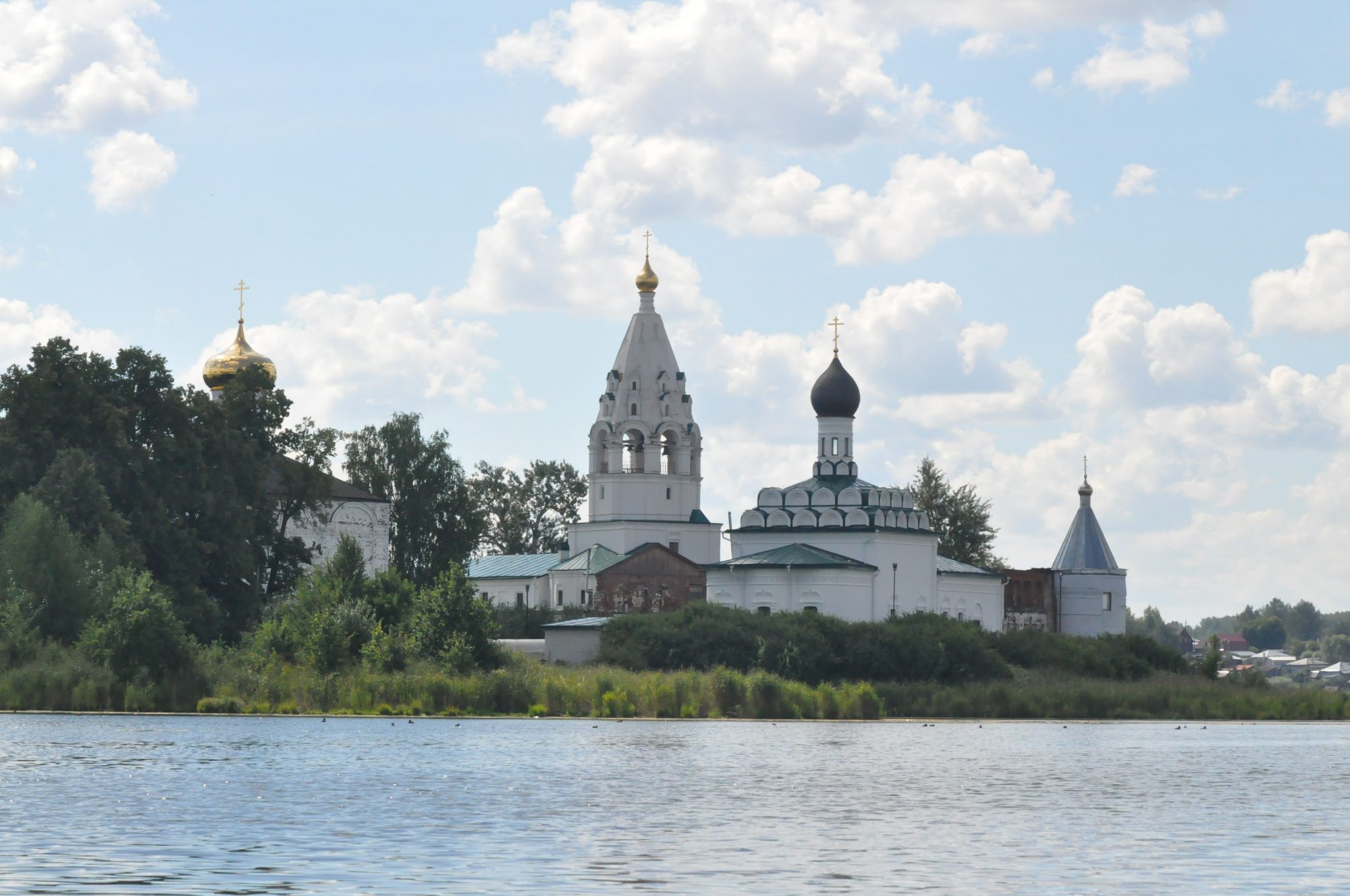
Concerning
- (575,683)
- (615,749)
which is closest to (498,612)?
(575,683)

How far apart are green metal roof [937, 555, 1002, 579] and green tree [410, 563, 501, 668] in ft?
100

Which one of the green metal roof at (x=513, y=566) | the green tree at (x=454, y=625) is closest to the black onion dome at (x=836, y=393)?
the green metal roof at (x=513, y=566)

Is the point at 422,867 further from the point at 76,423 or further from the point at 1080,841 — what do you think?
the point at 76,423

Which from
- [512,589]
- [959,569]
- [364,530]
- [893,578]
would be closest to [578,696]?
[893,578]

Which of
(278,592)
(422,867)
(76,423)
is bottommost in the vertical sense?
(422,867)

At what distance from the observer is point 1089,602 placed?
3000 inches

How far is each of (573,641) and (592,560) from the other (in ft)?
51.7

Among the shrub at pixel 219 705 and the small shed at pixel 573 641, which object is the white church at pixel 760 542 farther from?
the shrub at pixel 219 705

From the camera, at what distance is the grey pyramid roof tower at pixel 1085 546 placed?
76812mm

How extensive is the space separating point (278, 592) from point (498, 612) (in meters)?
11.9

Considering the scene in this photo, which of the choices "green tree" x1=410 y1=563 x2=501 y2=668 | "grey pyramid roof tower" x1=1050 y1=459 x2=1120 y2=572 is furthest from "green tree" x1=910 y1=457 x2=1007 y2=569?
"green tree" x1=410 y1=563 x2=501 y2=668

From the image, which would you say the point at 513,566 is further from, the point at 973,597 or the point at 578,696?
the point at 578,696

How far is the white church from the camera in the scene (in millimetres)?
65625

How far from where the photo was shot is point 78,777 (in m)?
24.5
